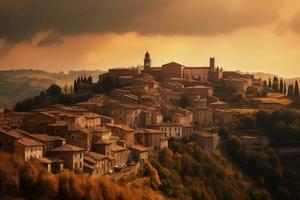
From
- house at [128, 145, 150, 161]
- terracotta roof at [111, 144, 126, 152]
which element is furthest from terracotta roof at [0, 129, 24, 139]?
house at [128, 145, 150, 161]

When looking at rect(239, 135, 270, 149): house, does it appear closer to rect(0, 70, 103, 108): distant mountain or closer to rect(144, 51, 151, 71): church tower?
rect(144, 51, 151, 71): church tower

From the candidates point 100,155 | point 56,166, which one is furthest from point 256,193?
point 56,166

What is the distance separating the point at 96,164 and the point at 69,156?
2.18 meters

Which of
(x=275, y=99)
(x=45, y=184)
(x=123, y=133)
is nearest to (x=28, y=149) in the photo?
(x=45, y=184)

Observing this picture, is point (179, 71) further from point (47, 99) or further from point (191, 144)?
point (191, 144)

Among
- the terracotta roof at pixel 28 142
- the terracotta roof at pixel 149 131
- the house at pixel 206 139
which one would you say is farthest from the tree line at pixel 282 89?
the terracotta roof at pixel 28 142

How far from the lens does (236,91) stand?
245ft

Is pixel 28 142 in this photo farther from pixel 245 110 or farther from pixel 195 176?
pixel 245 110

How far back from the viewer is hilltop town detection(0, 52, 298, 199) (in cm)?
4162

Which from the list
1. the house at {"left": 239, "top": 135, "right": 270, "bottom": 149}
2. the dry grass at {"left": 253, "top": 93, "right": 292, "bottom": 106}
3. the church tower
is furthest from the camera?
the church tower

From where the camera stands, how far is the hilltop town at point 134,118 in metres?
41.6

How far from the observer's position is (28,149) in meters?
39.2

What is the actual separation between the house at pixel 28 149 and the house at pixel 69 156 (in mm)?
966

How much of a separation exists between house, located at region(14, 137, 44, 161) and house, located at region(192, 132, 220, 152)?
1967cm
